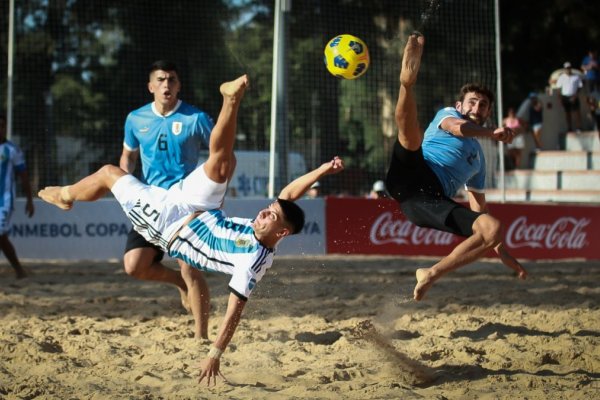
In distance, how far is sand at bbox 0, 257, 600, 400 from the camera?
5.32 m

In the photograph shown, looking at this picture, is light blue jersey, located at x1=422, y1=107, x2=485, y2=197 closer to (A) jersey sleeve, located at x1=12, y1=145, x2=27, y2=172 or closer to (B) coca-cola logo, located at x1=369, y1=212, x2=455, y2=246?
(A) jersey sleeve, located at x1=12, y1=145, x2=27, y2=172

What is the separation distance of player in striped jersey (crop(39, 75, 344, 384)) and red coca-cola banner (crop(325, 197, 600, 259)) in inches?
289

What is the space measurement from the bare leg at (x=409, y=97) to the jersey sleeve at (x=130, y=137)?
2.08 m

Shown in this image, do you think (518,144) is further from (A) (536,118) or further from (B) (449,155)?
(B) (449,155)

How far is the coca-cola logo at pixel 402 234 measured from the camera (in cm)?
1330

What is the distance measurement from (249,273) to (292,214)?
0.43 metres

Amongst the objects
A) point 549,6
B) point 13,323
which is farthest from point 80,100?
point 549,6

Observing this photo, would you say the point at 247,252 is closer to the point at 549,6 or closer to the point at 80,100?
the point at 80,100

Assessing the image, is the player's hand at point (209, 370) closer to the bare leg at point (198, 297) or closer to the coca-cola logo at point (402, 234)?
the bare leg at point (198, 297)

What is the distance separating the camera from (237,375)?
5.71 metres

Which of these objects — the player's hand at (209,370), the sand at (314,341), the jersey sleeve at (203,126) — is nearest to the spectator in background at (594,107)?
the sand at (314,341)

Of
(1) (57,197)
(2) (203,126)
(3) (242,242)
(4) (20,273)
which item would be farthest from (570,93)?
(3) (242,242)

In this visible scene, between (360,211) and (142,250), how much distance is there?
679 cm

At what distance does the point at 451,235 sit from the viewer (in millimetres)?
13188
